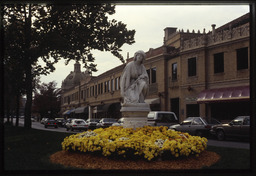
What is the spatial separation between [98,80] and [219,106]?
2909cm

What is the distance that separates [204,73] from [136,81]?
18940 mm

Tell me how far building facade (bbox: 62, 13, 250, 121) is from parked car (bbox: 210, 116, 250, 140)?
6.46m

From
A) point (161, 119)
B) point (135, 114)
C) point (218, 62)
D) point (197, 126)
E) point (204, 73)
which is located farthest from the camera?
point (204, 73)

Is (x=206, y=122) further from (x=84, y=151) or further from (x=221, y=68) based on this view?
(x=84, y=151)

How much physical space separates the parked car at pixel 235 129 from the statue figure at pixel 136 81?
27.0 feet

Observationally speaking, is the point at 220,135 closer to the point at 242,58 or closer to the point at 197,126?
the point at 197,126

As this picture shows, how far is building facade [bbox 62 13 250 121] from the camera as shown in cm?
2585

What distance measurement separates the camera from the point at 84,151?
8719mm

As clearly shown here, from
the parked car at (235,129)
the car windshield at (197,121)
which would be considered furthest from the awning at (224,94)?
the parked car at (235,129)

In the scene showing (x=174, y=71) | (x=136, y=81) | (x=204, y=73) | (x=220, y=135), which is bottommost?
(x=220, y=135)

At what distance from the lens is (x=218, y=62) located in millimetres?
28125

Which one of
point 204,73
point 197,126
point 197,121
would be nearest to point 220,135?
point 197,126

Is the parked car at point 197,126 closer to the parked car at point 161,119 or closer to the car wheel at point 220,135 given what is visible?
the parked car at point 161,119

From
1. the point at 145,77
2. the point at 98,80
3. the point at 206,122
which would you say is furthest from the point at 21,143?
the point at 98,80
